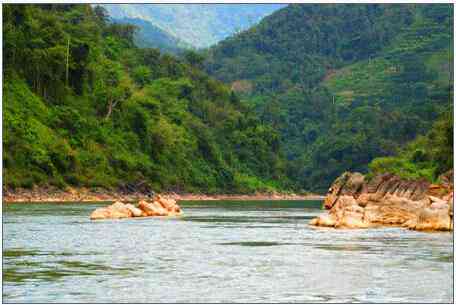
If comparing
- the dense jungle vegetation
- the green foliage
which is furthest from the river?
the dense jungle vegetation

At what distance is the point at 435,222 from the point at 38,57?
79109 millimetres

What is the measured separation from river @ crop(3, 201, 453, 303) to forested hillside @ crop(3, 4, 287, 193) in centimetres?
5010

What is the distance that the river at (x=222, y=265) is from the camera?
83.4ft

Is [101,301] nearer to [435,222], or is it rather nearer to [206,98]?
[435,222]

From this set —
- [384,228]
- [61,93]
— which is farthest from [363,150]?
[384,228]

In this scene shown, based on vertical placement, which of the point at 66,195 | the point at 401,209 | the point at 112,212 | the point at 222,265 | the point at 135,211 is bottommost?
the point at 66,195

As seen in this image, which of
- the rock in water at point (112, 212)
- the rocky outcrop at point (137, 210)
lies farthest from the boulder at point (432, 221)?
the rocky outcrop at point (137, 210)

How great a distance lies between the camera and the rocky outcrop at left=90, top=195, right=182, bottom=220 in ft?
206

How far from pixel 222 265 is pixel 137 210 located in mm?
34376

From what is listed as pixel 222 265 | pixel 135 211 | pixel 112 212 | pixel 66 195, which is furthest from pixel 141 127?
pixel 222 265

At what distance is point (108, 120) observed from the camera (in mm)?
128000

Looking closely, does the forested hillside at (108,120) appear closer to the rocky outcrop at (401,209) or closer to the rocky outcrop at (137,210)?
the rocky outcrop at (137,210)

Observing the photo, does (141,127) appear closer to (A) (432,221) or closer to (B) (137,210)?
(B) (137,210)

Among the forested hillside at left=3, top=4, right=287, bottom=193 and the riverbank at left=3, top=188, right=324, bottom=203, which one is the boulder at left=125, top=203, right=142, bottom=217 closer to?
the riverbank at left=3, top=188, right=324, bottom=203
